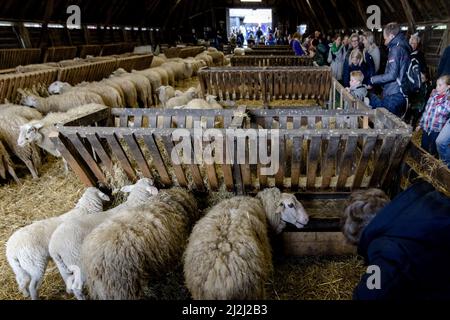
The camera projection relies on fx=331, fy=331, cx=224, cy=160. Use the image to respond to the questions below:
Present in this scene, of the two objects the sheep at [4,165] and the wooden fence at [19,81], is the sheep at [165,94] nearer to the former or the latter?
the wooden fence at [19,81]

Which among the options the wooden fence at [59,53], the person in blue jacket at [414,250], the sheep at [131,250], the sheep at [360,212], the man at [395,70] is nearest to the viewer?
the person in blue jacket at [414,250]

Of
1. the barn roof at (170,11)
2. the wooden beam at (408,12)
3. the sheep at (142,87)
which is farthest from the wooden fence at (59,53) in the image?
the wooden beam at (408,12)

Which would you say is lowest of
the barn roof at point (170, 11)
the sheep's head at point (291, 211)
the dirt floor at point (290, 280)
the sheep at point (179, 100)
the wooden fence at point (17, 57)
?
→ the dirt floor at point (290, 280)

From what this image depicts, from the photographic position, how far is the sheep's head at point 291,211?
114 inches

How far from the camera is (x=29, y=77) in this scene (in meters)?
6.84

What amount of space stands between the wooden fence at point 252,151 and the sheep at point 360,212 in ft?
3.04

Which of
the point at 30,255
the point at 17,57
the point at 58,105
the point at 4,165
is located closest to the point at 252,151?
the point at 30,255

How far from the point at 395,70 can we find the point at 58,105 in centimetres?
579

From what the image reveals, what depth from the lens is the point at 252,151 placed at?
2.97 meters

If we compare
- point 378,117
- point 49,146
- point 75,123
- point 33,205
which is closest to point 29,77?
point 49,146

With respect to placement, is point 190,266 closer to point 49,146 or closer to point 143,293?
point 143,293

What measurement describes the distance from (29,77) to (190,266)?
6459mm

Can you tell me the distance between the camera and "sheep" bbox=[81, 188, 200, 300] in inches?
89.2

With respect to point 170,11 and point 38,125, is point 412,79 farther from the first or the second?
point 170,11
